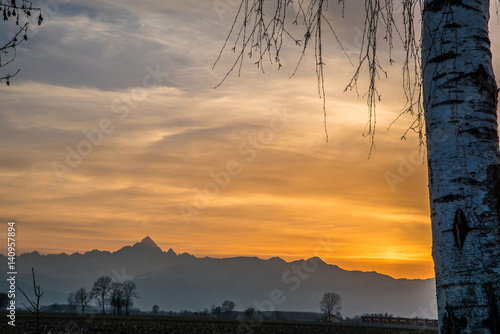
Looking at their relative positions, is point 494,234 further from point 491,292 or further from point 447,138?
point 447,138

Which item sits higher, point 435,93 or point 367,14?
point 367,14

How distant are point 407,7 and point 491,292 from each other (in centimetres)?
179

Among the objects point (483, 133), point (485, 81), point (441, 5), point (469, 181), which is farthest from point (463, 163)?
point (441, 5)

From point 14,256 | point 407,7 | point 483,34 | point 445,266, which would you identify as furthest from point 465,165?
point 14,256

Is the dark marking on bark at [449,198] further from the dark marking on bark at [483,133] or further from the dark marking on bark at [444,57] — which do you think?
the dark marking on bark at [444,57]

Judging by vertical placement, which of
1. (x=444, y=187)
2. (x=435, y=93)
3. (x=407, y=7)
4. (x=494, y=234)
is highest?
(x=407, y=7)

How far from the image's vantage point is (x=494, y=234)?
1869mm

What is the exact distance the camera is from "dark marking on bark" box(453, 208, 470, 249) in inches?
74.2

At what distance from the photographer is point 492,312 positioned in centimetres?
181

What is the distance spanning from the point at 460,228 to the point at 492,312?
1.24ft

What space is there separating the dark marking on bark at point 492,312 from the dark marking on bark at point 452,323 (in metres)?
0.09

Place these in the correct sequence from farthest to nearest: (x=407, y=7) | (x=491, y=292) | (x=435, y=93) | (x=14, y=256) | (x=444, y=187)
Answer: (x=14, y=256), (x=407, y=7), (x=435, y=93), (x=444, y=187), (x=491, y=292)

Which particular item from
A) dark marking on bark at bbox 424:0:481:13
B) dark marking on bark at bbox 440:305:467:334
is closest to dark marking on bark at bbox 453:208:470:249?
dark marking on bark at bbox 440:305:467:334

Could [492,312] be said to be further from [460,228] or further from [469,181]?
[469,181]
